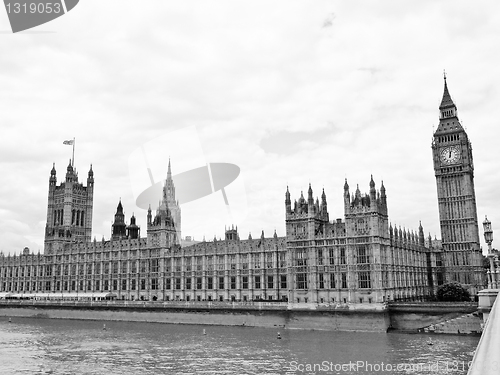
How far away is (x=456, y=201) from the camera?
4860 inches

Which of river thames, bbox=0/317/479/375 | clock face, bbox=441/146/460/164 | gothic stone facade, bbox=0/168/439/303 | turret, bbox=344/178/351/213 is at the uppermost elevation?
clock face, bbox=441/146/460/164

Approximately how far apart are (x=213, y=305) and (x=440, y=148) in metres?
73.1

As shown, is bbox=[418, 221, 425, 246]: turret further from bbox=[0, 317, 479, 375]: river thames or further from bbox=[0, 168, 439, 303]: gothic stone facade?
bbox=[0, 317, 479, 375]: river thames

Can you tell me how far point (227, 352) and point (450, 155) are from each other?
290 ft

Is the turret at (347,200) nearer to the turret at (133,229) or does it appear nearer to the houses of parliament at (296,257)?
the houses of parliament at (296,257)

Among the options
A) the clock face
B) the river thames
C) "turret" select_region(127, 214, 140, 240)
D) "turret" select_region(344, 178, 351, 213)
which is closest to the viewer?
the river thames

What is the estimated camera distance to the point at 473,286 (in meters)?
116

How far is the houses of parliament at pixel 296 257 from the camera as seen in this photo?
90.7 metres

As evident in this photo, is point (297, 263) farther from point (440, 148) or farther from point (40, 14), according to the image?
point (40, 14)

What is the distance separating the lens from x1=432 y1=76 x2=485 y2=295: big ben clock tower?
11853cm

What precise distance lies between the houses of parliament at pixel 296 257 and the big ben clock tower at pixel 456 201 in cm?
25

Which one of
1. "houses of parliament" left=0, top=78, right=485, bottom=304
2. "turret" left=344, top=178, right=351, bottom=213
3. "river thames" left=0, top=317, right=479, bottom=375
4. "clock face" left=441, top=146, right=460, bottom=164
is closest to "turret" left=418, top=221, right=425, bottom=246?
"houses of parliament" left=0, top=78, right=485, bottom=304

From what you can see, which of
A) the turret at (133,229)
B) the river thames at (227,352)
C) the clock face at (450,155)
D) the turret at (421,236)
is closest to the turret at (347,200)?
the river thames at (227,352)

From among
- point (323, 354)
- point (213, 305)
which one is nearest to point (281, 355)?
point (323, 354)
